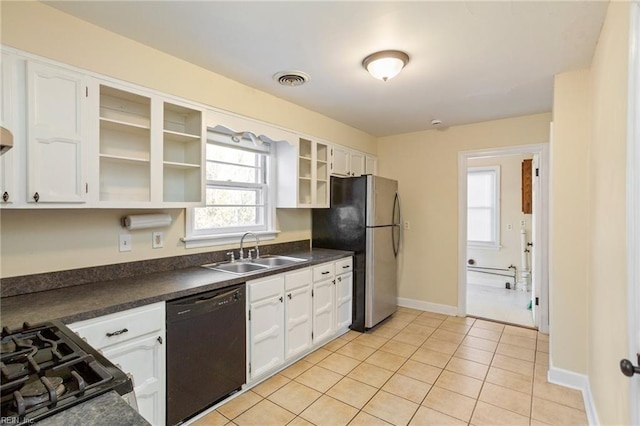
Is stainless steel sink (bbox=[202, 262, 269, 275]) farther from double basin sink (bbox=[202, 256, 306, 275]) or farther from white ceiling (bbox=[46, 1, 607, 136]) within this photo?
white ceiling (bbox=[46, 1, 607, 136])

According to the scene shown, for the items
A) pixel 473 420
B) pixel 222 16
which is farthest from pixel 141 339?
pixel 473 420

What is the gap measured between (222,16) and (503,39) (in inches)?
67.6

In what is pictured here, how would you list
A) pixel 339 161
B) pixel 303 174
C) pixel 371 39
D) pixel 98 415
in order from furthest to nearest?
pixel 339 161 → pixel 303 174 → pixel 371 39 → pixel 98 415

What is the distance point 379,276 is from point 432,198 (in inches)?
54.5

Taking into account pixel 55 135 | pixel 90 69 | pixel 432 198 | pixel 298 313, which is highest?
pixel 90 69

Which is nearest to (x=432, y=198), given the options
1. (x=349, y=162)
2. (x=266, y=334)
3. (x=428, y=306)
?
(x=349, y=162)

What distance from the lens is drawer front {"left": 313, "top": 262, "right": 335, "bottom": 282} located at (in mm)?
2979

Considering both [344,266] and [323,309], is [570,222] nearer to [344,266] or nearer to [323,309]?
[344,266]

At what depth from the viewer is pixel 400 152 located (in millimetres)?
4504

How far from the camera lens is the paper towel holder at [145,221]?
214 centimetres

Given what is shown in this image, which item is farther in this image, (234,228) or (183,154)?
(234,228)

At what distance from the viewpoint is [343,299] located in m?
3.40

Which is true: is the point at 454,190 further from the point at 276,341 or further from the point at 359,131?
the point at 276,341

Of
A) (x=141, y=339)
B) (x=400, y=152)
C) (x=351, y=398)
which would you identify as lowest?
(x=351, y=398)
